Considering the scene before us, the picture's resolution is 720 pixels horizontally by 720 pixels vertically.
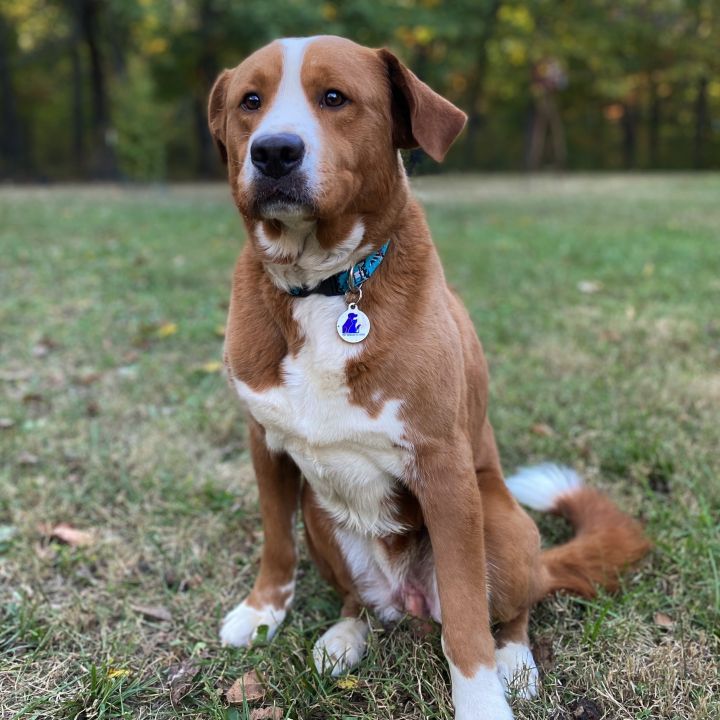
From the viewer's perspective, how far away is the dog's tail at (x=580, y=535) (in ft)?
7.66

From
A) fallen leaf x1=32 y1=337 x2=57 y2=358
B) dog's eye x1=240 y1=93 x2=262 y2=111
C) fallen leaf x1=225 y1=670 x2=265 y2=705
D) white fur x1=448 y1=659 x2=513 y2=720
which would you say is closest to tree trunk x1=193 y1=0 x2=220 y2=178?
fallen leaf x1=32 y1=337 x2=57 y2=358

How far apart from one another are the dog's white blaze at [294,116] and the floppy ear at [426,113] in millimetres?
265

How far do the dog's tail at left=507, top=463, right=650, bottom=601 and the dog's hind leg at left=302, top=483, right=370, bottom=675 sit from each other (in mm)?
575

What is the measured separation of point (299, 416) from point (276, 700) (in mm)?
795

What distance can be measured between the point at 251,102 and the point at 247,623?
5.27 feet

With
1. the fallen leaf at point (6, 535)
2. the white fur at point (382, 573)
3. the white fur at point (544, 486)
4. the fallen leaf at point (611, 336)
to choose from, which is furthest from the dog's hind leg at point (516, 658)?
the fallen leaf at point (611, 336)

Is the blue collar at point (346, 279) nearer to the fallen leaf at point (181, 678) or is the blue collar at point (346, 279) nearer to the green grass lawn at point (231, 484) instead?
the green grass lawn at point (231, 484)

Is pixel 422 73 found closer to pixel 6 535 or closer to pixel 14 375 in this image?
pixel 14 375

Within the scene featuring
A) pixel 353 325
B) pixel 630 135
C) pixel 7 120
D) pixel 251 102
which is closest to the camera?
pixel 353 325

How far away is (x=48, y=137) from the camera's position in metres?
32.4

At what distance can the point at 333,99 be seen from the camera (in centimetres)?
200

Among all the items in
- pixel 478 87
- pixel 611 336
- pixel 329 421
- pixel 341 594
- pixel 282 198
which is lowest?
pixel 478 87

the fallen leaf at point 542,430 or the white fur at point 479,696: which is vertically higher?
the white fur at point 479,696

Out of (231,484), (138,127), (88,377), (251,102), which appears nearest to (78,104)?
(138,127)
